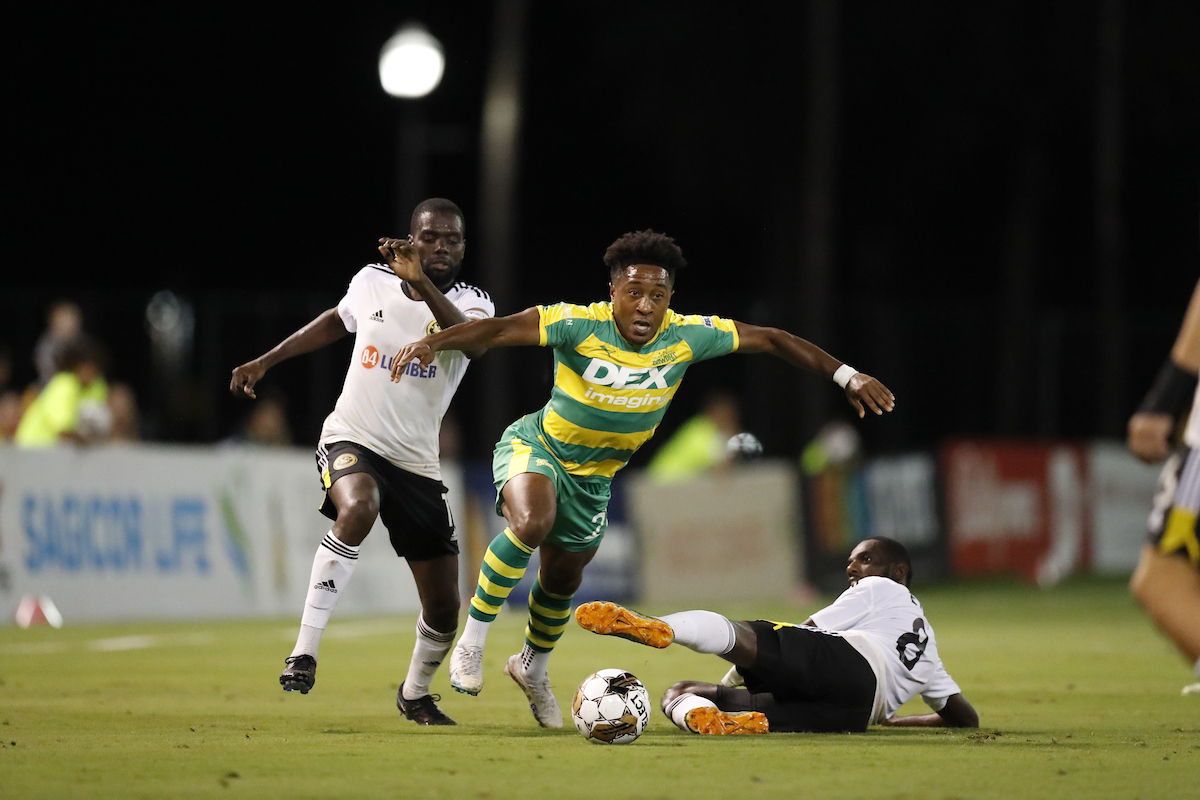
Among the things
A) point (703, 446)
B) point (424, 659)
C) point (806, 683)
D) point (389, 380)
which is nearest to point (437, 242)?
point (389, 380)

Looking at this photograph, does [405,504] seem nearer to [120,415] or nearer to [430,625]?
[430,625]

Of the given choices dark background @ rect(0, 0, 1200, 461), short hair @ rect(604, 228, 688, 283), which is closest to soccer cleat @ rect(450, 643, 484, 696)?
short hair @ rect(604, 228, 688, 283)

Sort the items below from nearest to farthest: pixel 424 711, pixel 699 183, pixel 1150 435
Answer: pixel 1150 435 → pixel 424 711 → pixel 699 183

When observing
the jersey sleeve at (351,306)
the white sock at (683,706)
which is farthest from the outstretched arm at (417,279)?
the white sock at (683,706)

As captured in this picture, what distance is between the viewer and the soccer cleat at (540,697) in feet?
29.8

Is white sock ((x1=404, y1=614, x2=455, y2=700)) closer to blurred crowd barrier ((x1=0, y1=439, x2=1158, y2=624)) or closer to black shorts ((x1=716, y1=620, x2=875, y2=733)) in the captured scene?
black shorts ((x1=716, y1=620, x2=875, y2=733))

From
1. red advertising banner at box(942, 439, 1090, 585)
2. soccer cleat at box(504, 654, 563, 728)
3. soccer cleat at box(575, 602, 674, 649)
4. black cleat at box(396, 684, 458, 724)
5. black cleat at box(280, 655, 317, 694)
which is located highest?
soccer cleat at box(575, 602, 674, 649)

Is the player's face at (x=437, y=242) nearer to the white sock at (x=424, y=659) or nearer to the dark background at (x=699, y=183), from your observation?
the white sock at (x=424, y=659)

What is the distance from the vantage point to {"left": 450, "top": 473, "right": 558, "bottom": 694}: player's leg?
868cm

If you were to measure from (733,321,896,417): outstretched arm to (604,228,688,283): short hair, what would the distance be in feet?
1.77

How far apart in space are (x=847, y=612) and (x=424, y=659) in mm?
2183

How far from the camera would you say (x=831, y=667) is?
8.45 meters

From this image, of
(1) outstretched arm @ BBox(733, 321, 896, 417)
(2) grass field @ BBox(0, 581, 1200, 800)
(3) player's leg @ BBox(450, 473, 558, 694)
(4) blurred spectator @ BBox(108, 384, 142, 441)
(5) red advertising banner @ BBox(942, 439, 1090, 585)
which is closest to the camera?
(2) grass field @ BBox(0, 581, 1200, 800)

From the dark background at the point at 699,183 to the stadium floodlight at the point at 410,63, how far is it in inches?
395
